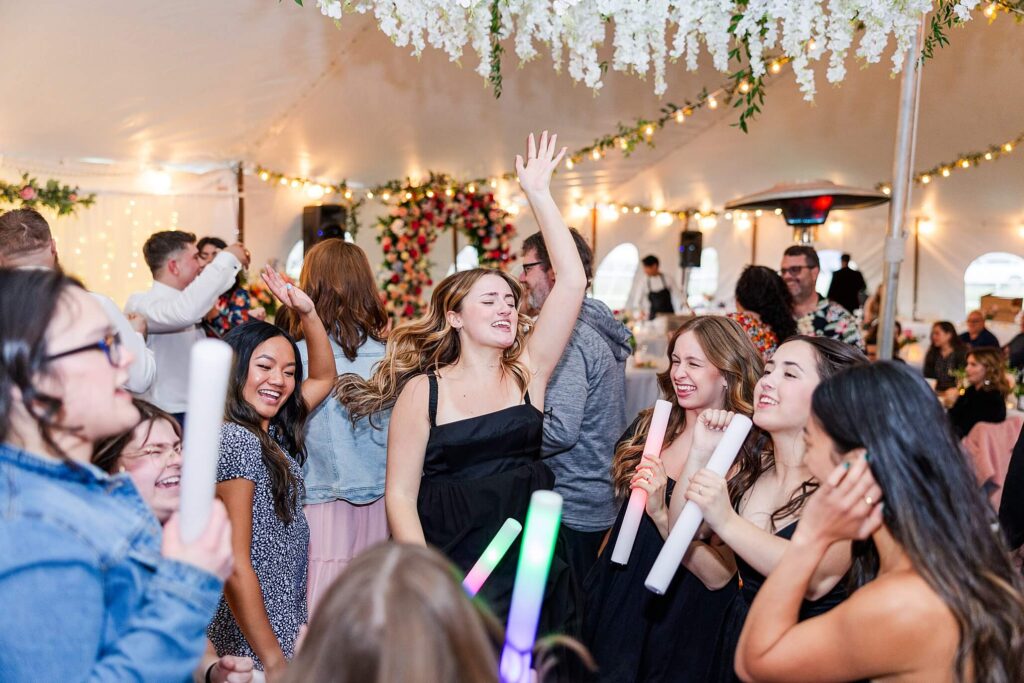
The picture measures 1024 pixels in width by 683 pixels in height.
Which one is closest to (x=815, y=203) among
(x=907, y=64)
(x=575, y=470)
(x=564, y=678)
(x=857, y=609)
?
(x=907, y=64)

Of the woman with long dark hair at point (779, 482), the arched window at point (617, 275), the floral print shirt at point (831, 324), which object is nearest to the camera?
the woman with long dark hair at point (779, 482)

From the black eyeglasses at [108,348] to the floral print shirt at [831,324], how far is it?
3.66m

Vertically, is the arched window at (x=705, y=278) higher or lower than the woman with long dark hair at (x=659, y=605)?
higher

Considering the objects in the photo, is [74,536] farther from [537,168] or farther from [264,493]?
[537,168]

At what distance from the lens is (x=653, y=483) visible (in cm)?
183

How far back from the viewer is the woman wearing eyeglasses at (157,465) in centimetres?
156

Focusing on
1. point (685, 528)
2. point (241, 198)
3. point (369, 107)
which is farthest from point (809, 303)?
point (241, 198)

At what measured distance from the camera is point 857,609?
51.8 inches

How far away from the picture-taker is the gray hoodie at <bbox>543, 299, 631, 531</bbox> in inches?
110

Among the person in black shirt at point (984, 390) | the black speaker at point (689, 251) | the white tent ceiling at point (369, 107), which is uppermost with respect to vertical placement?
the white tent ceiling at point (369, 107)

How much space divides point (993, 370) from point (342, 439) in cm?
367

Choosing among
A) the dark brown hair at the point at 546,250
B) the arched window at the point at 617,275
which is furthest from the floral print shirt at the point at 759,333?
the arched window at the point at 617,275

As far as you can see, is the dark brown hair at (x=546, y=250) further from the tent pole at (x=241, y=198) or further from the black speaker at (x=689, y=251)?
the black speaker at (x=689, y=251)

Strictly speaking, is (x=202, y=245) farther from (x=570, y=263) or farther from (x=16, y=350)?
(x=16, y=350)
